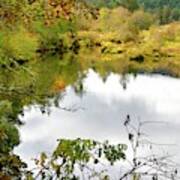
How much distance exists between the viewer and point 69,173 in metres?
3.40

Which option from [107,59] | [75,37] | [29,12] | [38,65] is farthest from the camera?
[75,37]

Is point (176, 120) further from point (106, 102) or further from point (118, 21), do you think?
point (118, 21)

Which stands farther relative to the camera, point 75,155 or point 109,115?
point 109,115

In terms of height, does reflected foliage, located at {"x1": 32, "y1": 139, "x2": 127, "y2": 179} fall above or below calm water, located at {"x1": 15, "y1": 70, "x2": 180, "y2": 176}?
below

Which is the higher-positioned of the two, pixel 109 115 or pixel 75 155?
pixel 109 115

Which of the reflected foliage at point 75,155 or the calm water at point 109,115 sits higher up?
the calm water at point 109,115

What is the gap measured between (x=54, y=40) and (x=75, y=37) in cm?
344

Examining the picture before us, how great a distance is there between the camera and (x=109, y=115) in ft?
79.4

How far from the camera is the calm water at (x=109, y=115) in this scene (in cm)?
1777

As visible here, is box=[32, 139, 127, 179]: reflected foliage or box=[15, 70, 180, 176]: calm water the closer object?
box=[32, 139, 127, 179]: reflected foliage

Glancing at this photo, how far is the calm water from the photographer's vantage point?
17766 millimetres

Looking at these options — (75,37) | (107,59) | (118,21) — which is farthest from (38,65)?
(118,21)

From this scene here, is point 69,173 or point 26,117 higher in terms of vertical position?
point 26,117

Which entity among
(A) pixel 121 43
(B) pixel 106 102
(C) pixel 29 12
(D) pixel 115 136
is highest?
(A) pixel 121 43
